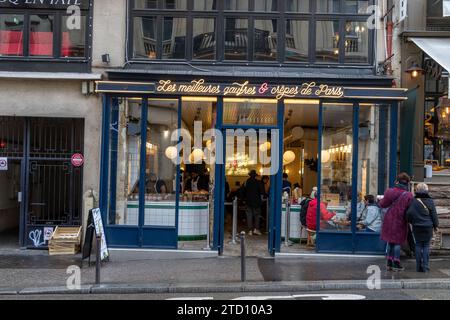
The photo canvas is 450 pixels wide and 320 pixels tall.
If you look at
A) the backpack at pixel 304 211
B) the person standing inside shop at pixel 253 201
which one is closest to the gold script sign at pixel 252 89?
the backpack at pixel 304 211

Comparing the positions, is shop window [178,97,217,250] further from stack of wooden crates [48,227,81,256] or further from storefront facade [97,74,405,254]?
stack of wooden crates [48,227,81,256]

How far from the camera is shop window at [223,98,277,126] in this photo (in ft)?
39.5

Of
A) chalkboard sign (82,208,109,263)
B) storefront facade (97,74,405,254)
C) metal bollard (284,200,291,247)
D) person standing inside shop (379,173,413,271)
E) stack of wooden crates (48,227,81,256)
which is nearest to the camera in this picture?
person standing inside shop (379,173,413,271)

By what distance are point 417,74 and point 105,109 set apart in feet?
23.7

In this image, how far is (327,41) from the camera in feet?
40.2

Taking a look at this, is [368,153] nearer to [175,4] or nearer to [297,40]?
[297,40]

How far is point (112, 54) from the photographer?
1215 cm

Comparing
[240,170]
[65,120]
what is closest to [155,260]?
[65,120]

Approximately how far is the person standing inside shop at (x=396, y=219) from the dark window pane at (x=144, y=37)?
627 centimetres

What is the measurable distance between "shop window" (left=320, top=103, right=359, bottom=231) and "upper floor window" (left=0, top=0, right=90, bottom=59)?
19.8 ft

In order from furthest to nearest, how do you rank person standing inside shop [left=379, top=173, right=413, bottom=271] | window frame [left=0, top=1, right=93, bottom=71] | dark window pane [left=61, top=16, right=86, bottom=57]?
1. dark window pane [left=61, top=16, right=86, bottom=57]
2. window frame [left=0, top=1, right=93, bottom=71]
3. person standing inside shop [left=379, top=173, right=413, bottom=271]

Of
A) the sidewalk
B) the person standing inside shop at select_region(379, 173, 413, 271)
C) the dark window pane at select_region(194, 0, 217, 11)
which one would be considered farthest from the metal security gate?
the person standing inside shop at select_region(379, 173, 413, 271)

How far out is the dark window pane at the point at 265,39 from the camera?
1224 cm
